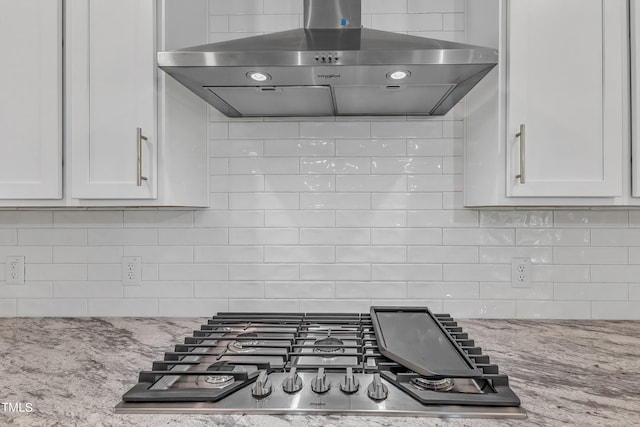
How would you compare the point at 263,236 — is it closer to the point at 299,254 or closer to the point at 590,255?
the point at 299,254

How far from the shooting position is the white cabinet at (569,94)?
50.4 inches

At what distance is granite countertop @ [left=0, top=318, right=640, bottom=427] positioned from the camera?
0.84 meters

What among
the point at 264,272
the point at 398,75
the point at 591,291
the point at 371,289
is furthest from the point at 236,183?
the point at 591,291

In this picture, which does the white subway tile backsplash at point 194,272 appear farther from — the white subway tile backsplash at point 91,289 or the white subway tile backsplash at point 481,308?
the white subway tile backsplash at point 481,308

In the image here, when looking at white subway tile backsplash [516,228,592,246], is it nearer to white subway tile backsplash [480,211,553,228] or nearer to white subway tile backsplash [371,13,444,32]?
white subway tile backsplash [480,211,553,228]

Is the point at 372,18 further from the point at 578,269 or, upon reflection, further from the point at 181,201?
the point at 578,269

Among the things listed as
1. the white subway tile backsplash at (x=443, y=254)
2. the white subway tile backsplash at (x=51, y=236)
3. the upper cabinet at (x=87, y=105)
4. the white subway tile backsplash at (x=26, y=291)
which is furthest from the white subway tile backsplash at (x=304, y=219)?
the white subway tile backsplash at (x=26, y=291)

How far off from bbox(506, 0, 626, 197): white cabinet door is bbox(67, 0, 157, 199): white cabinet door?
124 cm

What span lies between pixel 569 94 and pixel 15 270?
2.29m

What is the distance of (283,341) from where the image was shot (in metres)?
1.23

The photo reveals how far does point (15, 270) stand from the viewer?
1.72m

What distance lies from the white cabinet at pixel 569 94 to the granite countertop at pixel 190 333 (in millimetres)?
516

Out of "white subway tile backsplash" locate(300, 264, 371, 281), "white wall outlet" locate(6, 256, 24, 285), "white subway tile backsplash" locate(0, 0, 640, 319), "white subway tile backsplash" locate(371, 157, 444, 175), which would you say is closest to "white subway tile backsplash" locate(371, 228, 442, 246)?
"white subway tile backsplash" locate(0, 0, 640, 319)

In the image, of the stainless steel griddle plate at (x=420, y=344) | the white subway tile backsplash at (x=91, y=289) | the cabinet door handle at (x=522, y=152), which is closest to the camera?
the stainless steel griddle plate at (x=420, y=344)
